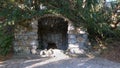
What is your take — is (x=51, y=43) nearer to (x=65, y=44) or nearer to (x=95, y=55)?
(x=65, y=44)

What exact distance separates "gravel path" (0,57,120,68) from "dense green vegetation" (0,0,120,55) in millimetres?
997

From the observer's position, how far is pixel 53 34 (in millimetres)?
8984

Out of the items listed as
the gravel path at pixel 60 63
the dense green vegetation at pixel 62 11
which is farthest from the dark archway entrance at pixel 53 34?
the gravel path at pixel 60 63

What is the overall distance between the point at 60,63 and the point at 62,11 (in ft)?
5.85

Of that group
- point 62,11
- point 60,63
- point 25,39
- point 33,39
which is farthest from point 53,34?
point 60,63

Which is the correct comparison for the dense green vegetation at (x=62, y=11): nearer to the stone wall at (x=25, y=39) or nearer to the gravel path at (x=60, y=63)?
the stone wall at (x=25, y=39)

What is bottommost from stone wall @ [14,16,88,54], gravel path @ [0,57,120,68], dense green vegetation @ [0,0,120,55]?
gravel path @ [0,57,120,68]

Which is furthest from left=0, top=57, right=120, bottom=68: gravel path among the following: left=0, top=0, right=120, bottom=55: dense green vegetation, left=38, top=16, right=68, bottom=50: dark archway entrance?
left=38, top=16, right=68, bottom=50: dark archway entrance

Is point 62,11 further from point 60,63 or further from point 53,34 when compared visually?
point 60,63

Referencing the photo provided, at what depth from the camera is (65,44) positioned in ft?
29.4

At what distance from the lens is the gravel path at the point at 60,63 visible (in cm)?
665

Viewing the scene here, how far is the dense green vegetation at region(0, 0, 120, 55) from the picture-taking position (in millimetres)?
7516

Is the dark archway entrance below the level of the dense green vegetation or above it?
below

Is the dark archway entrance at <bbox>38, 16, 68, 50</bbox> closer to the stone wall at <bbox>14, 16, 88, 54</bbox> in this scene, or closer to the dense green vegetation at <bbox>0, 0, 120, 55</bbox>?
the stone wall at <bbox>14, 16, 88, 54</bbox>
